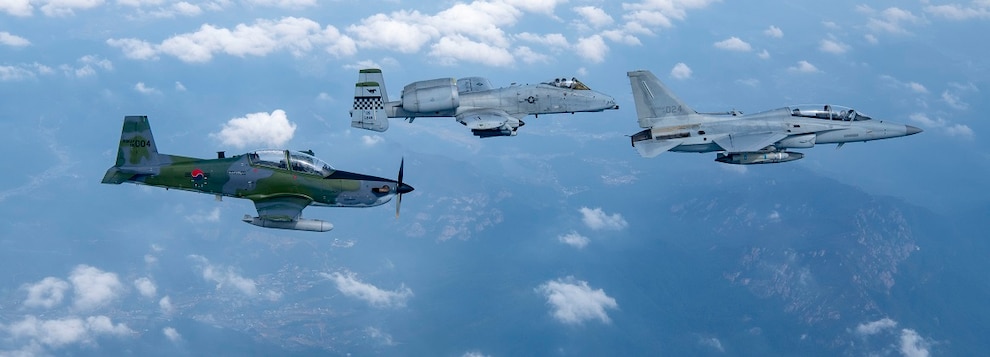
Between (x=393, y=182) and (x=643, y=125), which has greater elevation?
(x=643, y=125)

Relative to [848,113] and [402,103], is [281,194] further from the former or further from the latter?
[848,113]

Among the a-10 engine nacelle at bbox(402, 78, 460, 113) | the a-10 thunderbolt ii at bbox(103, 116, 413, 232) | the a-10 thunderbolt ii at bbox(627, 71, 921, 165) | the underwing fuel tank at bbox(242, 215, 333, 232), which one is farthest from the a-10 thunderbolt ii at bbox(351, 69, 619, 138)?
the underwing fuel tank at bbox(242, 215, 333, 232)

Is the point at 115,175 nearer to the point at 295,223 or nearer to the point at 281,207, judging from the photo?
the point at 281,207

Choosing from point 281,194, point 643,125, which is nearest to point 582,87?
point 643,125

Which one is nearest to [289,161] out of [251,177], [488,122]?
[251,177]

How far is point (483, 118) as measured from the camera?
5091cm

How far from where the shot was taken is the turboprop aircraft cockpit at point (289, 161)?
44.1m

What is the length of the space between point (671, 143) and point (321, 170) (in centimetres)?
2164

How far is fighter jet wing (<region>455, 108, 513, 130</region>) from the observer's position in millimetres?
50188

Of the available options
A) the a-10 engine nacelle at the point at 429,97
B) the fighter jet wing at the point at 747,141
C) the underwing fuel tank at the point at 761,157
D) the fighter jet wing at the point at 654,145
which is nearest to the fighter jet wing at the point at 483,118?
the a-10 engine nacelle at the point at 429,97

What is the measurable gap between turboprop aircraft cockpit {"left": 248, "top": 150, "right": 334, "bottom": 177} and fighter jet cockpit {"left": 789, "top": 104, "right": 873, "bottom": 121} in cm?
3012

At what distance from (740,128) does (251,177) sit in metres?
30.0

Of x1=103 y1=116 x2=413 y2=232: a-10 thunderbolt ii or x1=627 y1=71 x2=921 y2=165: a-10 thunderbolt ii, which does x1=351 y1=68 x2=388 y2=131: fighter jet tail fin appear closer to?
x1=103 y1=116 x2=413 y2=232: a-10 thunderbolt ii

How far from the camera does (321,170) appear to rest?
147 ft
